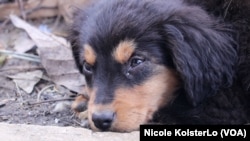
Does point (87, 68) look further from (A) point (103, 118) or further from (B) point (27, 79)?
(B) point (27, 79)

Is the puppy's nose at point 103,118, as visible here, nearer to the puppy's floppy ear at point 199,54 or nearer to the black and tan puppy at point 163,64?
the black and tan puppy at point 163,64

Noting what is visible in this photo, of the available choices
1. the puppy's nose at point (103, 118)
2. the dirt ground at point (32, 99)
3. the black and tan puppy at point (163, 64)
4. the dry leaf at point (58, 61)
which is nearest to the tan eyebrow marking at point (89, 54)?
the black and tan puppy at point (163, 64)

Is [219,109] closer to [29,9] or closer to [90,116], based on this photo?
[90,116]

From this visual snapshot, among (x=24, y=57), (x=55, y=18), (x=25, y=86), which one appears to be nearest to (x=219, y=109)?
(x=25, y=86)

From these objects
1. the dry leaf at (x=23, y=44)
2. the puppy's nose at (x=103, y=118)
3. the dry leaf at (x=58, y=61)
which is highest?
the puppy's nose at (x=103, y=118)

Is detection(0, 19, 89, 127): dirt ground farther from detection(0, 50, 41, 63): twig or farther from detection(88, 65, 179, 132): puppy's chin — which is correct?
detection(88, 65, 179, 132): puppy's chin

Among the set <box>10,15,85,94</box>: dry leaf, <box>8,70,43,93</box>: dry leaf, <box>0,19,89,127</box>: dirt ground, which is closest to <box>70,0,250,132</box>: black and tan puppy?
<box>0,19,89,127</box>: dirt ground

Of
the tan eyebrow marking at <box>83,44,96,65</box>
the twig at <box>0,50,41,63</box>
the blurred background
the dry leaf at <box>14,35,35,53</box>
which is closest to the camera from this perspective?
the tan eyebrow marking at <box>83,44,96,65</box>

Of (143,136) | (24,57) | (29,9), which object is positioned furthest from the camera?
(29,9)
